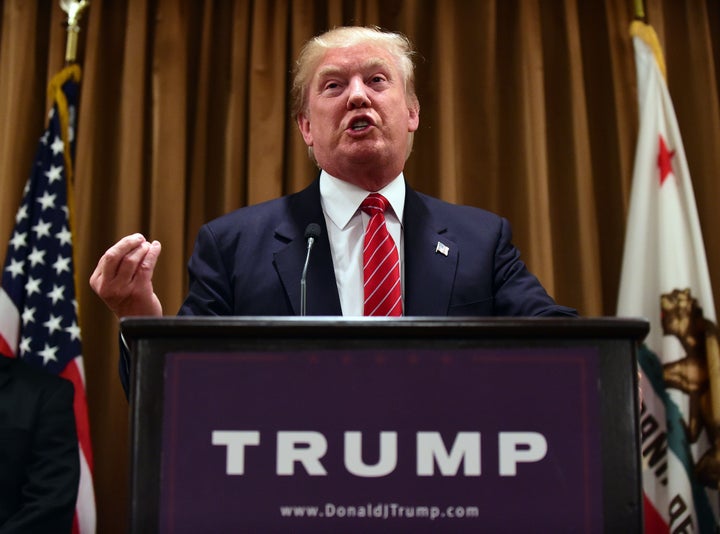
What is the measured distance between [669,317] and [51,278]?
2.29 m

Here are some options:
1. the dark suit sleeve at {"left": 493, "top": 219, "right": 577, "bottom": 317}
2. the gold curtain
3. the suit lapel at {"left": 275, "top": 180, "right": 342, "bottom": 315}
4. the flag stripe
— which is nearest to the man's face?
the suit lapel at {"left": 275, "top": 180, "right": 342, "bottom": 315}

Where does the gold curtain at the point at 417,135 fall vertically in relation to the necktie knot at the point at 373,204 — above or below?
above

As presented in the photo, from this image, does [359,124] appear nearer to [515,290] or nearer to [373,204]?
[373,204]

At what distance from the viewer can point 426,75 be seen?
3590 millimetres

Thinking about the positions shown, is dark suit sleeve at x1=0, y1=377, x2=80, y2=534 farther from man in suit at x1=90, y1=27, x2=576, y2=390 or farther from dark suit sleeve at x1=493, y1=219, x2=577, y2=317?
dark suit sleeve at x1=493, y1=219, x2=577, y2=317

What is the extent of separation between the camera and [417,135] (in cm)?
358

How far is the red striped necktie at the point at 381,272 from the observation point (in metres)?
1.68

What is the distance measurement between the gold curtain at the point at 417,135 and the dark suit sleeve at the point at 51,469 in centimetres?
39

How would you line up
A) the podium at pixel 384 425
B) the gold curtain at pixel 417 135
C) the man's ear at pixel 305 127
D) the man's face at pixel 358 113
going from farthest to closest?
the gold curtain at pixel 417 135, the man's ear at pixel 305 127, the man's face at pixel 358 113, the podium at pixel 384 425


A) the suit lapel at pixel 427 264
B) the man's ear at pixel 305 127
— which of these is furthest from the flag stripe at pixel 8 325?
the suit lapel at pixel 427 264

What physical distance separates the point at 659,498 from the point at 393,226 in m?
1.69

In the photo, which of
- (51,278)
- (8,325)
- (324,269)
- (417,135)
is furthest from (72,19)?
(324,269)

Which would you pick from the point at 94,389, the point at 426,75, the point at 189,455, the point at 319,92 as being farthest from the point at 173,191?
the point at 189,455

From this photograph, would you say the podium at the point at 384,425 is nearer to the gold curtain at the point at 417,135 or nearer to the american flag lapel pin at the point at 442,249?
the american flag lapel pin at the point at 442,249
